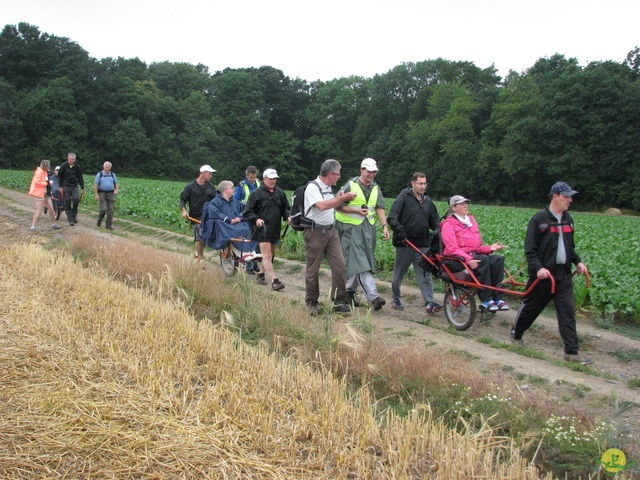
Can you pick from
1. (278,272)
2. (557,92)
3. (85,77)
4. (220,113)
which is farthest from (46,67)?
(278,272)

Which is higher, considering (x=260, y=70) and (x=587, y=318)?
(x=260, y=70)

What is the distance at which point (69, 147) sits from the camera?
69.8m

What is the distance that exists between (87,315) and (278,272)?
6413 millimetres

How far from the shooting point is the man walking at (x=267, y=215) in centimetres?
969

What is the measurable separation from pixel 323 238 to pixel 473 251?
2.13 metres

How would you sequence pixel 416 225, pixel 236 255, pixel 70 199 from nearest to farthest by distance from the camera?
pixel 416 225, pixel 236 255, pixel 70 199

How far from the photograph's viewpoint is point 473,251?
782 cm

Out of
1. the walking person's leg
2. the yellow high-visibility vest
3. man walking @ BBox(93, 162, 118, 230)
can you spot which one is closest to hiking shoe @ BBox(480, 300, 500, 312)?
the yellow high-visibility vest

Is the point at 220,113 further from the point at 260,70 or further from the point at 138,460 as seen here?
the point at 138,460

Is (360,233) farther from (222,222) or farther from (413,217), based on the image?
(222,222)

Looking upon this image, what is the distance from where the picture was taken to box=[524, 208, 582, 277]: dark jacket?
6500 mm

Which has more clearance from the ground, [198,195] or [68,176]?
[198,195]

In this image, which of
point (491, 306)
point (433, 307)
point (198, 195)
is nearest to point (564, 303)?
point (491, 306)

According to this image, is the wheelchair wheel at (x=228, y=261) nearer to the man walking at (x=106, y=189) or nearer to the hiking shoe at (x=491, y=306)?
the hiking shoe at (x=491, y=306)
